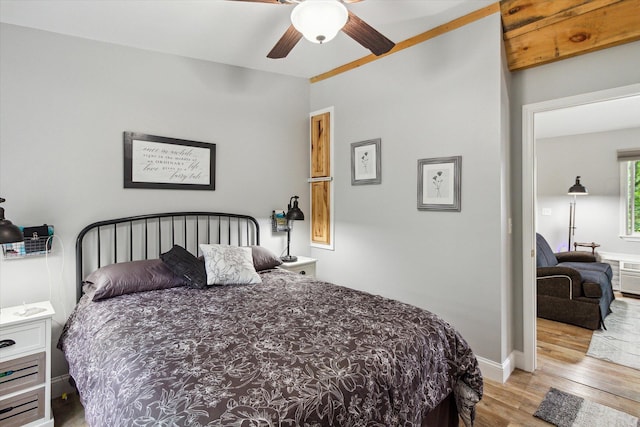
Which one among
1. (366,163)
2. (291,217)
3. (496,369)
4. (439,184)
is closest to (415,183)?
(439,184)

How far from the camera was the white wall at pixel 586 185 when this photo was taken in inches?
A: 203

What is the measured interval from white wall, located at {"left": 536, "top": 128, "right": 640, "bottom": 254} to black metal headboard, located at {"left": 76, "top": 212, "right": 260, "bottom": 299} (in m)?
5.35

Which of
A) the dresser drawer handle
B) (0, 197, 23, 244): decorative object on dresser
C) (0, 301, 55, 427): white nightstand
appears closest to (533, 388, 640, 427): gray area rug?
(0, 301, 55, 427): white nightstand

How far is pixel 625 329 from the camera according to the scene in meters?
3.52

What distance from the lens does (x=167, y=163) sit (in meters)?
2.91

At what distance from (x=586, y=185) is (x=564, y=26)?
166 inches

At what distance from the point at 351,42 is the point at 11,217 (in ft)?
9.64

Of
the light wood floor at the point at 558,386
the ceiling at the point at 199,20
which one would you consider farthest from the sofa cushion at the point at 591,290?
the ceiling at the point at 199,20

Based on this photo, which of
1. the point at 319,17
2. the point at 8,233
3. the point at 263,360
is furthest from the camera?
the point at 8,233

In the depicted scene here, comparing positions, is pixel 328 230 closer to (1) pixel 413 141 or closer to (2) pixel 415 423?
(1) pixel 413 141

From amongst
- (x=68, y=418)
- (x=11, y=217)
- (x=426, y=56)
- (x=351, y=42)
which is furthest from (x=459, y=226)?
(x=11, y=217)

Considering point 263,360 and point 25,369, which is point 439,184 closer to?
point 263,360

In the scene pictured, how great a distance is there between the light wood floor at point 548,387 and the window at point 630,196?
3.17 meters

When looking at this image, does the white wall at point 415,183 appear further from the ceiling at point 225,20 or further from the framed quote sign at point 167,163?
the framed quote sign at point 167,163
